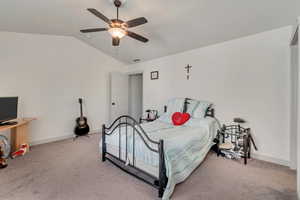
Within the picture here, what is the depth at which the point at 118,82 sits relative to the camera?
5.34 metres

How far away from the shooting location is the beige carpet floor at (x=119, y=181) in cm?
193

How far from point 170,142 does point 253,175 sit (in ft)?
5.04

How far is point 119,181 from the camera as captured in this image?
2246 millimetres

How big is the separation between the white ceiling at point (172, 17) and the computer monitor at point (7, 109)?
1.64 metres

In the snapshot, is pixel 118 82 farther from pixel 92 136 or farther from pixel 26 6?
pixel 26 6

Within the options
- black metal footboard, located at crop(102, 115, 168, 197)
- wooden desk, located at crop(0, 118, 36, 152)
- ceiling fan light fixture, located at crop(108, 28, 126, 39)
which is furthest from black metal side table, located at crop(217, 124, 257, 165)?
wooden desk, located at crop(0, 118, 36, 152)

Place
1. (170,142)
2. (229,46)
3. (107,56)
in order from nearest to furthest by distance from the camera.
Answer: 1. (170,142)
2. (229,46)
3. (107,56)

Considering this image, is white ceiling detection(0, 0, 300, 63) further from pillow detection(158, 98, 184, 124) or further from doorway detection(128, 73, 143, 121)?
doorway detection(128, 73, 143, 121)

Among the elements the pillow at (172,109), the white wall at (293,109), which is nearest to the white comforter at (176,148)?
the pillow at (172,109)

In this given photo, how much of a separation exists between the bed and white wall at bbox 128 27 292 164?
785 millimetres

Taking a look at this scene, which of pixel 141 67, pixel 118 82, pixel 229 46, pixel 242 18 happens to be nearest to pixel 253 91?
pixel 229 46

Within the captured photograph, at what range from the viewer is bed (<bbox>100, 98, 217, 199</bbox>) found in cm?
187

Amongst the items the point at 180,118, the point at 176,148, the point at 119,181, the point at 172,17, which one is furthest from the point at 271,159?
the point at 172,17

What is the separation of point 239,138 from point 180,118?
4.07ft
